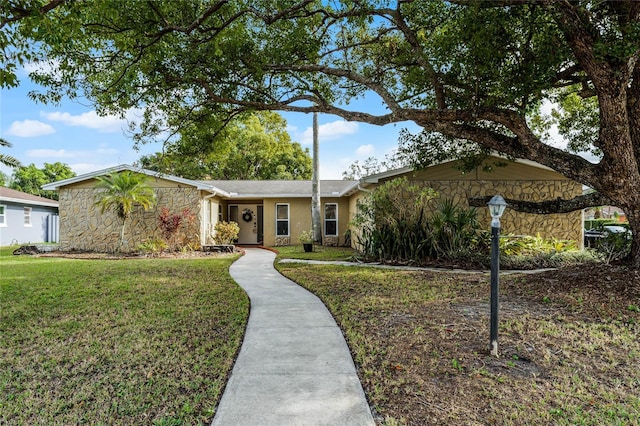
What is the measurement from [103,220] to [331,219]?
10.2 meters

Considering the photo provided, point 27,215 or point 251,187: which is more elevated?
point 251,187

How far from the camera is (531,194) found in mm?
12711

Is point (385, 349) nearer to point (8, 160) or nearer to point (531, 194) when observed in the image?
point (531, 194)

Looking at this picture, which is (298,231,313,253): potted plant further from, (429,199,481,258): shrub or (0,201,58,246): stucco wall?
(0,201,58,246): stucco wall

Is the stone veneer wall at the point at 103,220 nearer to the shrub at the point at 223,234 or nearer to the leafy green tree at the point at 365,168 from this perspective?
the shrub at the point at 223,234

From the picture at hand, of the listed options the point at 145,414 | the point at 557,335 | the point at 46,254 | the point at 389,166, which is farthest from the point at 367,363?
the point at 389,166

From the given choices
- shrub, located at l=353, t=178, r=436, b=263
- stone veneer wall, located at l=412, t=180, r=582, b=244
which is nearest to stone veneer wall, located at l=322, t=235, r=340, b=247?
stone veneer wall, located at l=412, t=180, r=582, b=244

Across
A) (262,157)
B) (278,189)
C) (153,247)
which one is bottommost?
(153,247)

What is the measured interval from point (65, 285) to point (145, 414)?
6.49 meters

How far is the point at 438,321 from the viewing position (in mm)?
4961

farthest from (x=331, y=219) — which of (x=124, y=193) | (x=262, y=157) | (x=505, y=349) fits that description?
(x=262, y=157)

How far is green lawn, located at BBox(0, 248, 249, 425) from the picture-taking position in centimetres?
298

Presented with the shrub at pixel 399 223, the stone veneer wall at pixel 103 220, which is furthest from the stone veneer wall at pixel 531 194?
the stone veneer wall at pixel 103 220

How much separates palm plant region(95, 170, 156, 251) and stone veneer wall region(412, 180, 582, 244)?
1063cm
